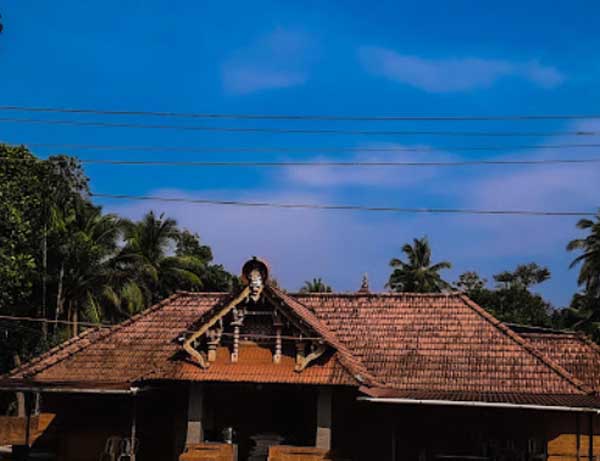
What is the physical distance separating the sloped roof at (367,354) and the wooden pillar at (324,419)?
55 cm

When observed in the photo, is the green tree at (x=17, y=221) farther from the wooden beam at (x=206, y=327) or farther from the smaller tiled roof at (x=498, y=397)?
the smaller tiled roof at (x=498, y=397)

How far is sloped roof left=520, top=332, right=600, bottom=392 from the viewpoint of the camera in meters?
22.1

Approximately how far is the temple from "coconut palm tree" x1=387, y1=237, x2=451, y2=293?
2847cm

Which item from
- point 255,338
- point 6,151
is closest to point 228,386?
point 255,338

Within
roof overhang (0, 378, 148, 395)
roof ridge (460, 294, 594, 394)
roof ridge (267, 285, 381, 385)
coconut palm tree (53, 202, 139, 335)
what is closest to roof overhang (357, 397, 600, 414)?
roof ridge (267, 285, 381, 385)

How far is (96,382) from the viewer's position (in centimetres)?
2133

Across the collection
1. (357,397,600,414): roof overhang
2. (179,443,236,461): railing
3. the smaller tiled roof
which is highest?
the smaller tiled roof

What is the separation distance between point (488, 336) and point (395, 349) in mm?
2355

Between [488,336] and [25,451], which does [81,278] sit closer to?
[25,451]

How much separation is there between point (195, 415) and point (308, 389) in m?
2.70

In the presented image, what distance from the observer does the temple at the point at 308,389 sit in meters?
20.0

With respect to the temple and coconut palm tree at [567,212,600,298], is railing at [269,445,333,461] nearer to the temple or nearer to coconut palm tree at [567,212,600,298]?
the temple

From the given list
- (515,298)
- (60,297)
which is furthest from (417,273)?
(60,297)

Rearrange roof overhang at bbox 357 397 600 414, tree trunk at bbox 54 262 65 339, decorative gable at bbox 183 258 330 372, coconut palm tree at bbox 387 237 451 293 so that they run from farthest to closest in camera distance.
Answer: coconut palm tree at bbox 387 237 451 293 < tree trunk at bbox 54 262 65 339 < decorative gable at bbox 183 258 330 372 < roof overhang at bbox 357 397 600 414
